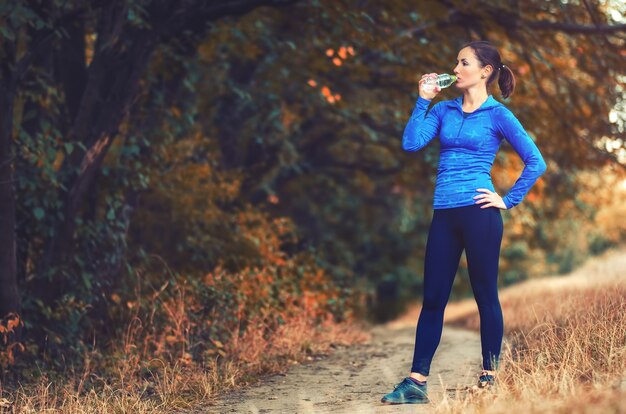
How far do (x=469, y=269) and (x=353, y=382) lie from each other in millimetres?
1806

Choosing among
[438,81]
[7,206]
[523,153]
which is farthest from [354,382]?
[7,206]

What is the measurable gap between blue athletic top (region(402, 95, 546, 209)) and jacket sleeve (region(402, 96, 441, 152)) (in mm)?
51

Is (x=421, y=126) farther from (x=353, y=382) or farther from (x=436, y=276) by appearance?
(x=353, y=382)

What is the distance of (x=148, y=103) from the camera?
1012cm

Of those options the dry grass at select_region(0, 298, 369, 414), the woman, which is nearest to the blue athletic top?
the woman

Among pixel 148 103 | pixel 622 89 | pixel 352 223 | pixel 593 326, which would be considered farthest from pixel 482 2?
pixel 352 223

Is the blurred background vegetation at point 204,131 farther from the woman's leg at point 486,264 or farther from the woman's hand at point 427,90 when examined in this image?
the woman's leg at point 486,264

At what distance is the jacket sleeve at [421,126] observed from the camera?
17.9ft

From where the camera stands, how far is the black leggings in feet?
17.3

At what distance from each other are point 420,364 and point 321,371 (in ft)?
6.83

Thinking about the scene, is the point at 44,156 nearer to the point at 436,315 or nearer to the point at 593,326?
the point at 436,315

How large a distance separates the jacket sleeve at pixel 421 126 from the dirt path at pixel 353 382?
57.1 inches

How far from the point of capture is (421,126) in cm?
550

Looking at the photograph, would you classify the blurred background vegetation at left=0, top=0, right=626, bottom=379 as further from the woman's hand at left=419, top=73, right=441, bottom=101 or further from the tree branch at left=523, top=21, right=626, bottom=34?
the woman's hand at left=419, top=73, right=441, bottom=101
